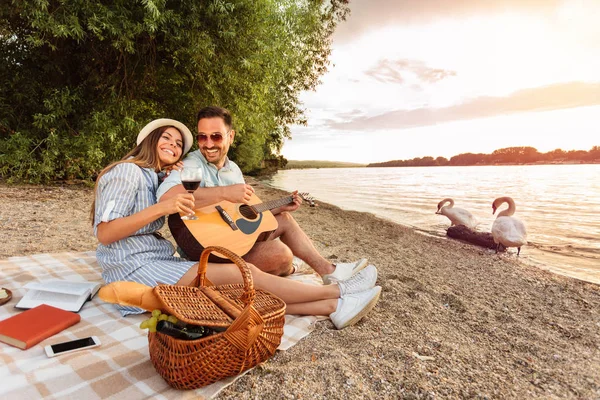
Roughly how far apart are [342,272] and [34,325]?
247 centimetres

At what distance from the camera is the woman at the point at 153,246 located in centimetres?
235

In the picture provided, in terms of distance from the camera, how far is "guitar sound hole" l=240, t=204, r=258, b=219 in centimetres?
332

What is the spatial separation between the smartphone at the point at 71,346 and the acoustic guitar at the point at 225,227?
3.10 ft

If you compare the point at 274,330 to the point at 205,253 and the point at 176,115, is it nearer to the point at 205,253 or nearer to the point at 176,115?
the point at 205,253

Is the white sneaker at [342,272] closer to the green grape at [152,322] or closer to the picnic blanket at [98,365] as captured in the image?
the picnic blanket at [98,365]

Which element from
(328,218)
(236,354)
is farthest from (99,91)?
(236,354)

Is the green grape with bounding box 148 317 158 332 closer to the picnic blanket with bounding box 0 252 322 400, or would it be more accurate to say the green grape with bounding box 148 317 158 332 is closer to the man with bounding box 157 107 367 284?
the picnic blanket with bounding box 0 252 322 400

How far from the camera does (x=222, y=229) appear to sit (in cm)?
302

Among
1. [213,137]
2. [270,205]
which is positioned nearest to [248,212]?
[270,205]

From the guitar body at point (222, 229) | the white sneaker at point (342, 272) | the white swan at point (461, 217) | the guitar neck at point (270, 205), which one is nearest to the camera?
the guitar body at point (222, 229)

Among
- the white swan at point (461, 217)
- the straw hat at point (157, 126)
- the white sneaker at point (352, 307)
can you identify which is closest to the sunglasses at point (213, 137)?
the straw hat at point (157, 126)

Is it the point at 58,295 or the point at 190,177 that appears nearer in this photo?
the point at 190,177

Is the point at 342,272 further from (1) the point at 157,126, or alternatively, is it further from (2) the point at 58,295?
(2) the point at 58,295

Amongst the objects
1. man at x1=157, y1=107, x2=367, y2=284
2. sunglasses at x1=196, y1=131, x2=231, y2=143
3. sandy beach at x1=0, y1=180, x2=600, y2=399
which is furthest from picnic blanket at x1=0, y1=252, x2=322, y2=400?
sunglasses at x1=196, y1=131, x2=231, y2=143
